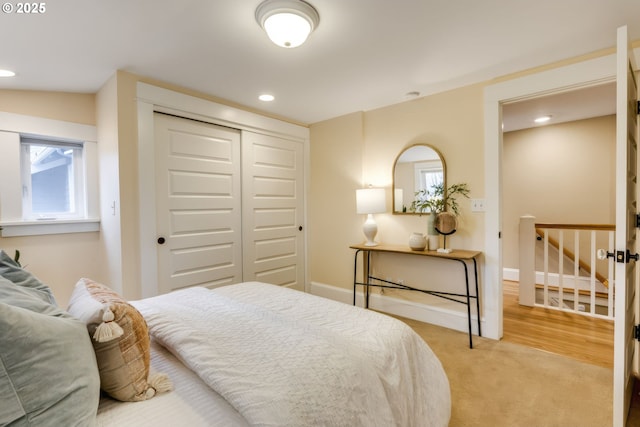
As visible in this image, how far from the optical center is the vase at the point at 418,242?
9.14ft

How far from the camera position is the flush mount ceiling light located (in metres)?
1.53

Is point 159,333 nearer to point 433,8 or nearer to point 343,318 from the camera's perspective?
point 343,318

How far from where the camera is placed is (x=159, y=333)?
46.8 inches

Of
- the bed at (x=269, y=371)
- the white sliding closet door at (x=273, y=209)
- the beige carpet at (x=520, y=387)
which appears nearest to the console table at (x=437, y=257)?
the beige carpet at (x=520, y=387)

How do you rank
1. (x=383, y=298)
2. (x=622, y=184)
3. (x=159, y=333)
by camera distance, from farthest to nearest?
(x=383, y=298) < (x=622, y=184) < (x=159, y=333)

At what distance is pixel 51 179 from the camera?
253cm

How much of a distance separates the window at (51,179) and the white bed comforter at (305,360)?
1.68m

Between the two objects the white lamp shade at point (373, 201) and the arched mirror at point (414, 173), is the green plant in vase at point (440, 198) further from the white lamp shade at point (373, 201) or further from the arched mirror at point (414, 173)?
the white lamp shade at point (373, 201)

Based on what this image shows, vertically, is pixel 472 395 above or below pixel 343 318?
below

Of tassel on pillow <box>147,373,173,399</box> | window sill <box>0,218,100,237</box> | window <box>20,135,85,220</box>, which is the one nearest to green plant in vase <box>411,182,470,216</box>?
tassel on pillow <box>147,373,173,399</box>

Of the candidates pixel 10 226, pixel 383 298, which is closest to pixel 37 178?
pixel 10 226

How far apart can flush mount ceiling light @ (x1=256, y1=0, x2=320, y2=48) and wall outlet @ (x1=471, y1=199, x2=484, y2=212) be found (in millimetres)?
1973

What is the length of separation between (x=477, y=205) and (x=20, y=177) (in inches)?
148

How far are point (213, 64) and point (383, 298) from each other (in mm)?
2780
